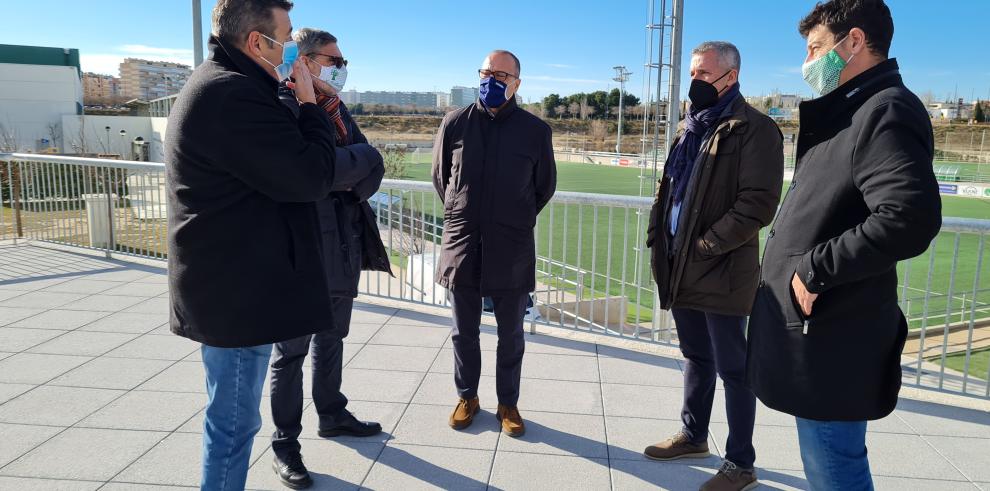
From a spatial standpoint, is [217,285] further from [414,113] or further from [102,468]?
[414,113]

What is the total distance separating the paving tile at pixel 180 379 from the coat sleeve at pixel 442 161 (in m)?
1.85

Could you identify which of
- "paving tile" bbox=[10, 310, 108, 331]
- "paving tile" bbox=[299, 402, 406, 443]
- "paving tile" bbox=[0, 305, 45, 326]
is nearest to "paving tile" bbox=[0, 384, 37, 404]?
"paving tile" bbox=[10, 310, 108, 331]

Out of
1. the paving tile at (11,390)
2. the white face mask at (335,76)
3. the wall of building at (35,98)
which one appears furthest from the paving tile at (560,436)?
the wall of building at (35,98)

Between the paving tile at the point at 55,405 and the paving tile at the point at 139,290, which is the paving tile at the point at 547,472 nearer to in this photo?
the paving tile at the point at 55,405

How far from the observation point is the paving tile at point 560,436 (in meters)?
3.28

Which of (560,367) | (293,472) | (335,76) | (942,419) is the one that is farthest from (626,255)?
(293,472)

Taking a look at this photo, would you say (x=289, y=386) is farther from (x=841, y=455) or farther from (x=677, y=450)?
(x=841, y=455)

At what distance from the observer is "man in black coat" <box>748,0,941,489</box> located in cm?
175

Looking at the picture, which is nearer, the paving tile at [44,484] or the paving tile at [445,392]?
the paving tile at [44,484]

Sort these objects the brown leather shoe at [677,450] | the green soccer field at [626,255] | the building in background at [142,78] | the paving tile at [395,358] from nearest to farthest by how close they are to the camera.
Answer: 1. the brown leather shoe at [677,450]
2. the paving tile at [395,358]
3. the green soccer field at [626,255]
4. the building in background at [142,78]

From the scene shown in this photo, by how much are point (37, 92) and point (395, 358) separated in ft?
191

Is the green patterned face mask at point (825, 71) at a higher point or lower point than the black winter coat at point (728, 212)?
higher

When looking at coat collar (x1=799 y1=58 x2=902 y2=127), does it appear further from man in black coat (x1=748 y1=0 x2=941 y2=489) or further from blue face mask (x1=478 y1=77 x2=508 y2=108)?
blue face mask (x1=478 y1=77 x2=508 y2=108)

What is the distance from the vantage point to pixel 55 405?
3672mm
